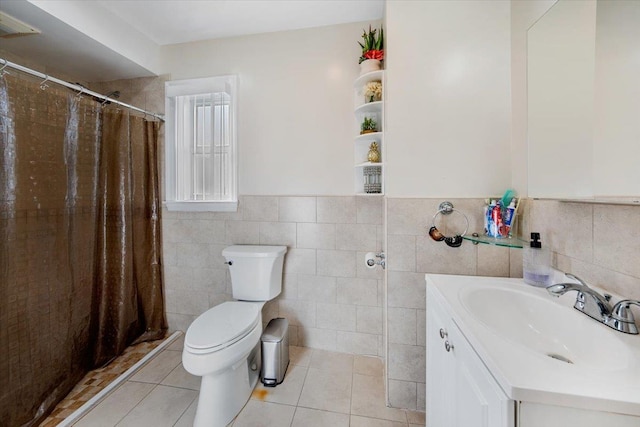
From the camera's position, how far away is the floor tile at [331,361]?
1630mm

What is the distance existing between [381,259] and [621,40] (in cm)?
121

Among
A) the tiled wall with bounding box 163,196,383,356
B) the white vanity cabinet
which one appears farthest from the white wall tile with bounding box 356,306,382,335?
the white vanity cabinet

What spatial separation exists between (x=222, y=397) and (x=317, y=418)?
498mm

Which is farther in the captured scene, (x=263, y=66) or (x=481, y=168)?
(x=263, y=66)

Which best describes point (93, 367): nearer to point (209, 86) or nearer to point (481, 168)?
point (209, 86)

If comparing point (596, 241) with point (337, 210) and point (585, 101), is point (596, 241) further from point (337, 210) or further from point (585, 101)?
point (337, 210)

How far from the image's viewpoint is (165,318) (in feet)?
6.64

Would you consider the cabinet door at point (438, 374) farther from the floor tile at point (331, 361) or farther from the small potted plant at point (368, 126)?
the small potted plant at point (368, 126)

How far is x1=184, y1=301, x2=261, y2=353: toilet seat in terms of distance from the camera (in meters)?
1.17

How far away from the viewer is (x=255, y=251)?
1.68 m

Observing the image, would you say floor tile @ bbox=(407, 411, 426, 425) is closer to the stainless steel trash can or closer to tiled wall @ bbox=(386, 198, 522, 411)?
tiled wall @ bbox=(386, 198, 522, 411)

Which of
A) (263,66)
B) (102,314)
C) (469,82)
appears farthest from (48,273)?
(469,82)

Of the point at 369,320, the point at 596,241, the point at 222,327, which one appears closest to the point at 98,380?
the point at 222,327

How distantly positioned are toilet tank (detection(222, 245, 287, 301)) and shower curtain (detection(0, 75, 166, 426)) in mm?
796
